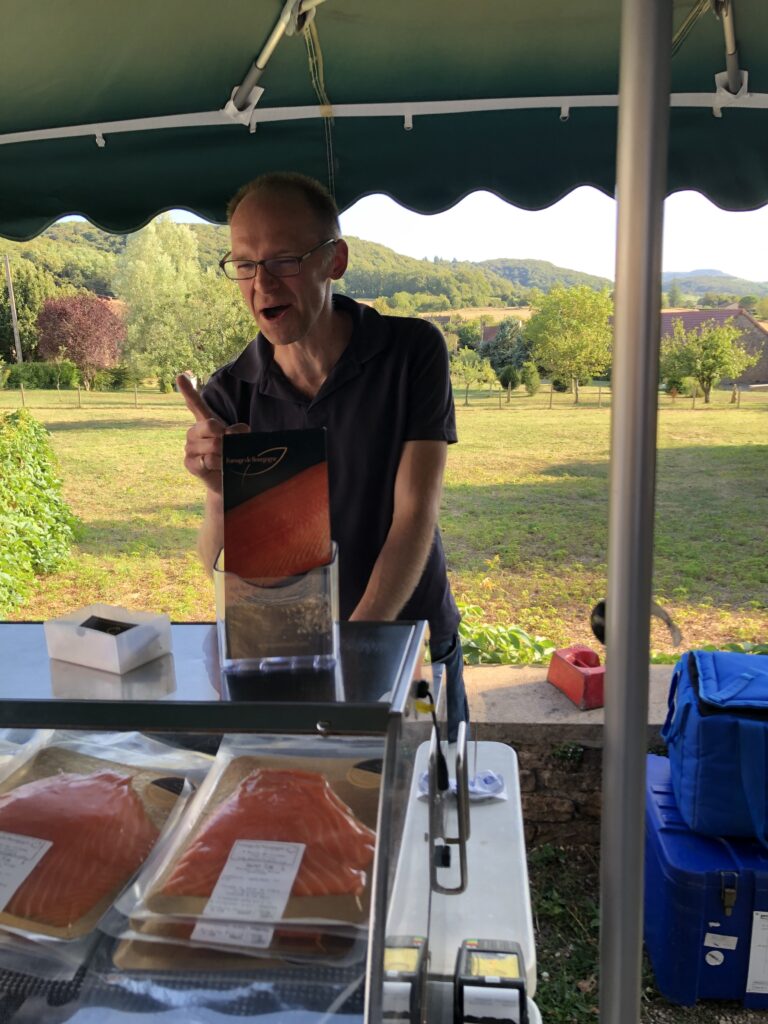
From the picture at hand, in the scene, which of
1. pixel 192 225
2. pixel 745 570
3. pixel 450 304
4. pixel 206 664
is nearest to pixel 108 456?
pixel 192 225

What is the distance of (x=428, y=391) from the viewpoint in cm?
188

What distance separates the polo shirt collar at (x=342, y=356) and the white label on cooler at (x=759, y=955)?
1819 mm

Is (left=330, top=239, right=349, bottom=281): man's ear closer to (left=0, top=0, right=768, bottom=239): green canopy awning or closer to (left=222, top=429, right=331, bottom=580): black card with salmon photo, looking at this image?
(left=0, top=0, right=768, bottom=239): green canopy awning

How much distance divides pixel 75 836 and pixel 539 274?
41.1ft

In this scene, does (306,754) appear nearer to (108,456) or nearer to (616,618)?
(616,618)

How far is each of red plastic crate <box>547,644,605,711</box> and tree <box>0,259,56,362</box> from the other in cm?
1119

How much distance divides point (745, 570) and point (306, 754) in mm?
9635

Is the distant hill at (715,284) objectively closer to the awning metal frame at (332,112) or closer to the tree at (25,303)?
the tree at (25,303)

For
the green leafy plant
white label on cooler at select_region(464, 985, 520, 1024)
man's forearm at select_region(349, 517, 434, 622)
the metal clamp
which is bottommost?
the green leafy plant

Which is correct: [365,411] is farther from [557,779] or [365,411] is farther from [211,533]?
[557,779]

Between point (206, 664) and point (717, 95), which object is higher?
point (717, 95)

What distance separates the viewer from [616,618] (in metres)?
1.08

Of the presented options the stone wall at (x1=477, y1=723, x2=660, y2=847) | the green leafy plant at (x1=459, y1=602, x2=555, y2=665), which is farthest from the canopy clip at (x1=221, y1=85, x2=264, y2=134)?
the green leafy plant at (x1=459, y1=602, x2=555, y2=665)

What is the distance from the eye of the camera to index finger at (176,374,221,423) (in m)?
1.21
